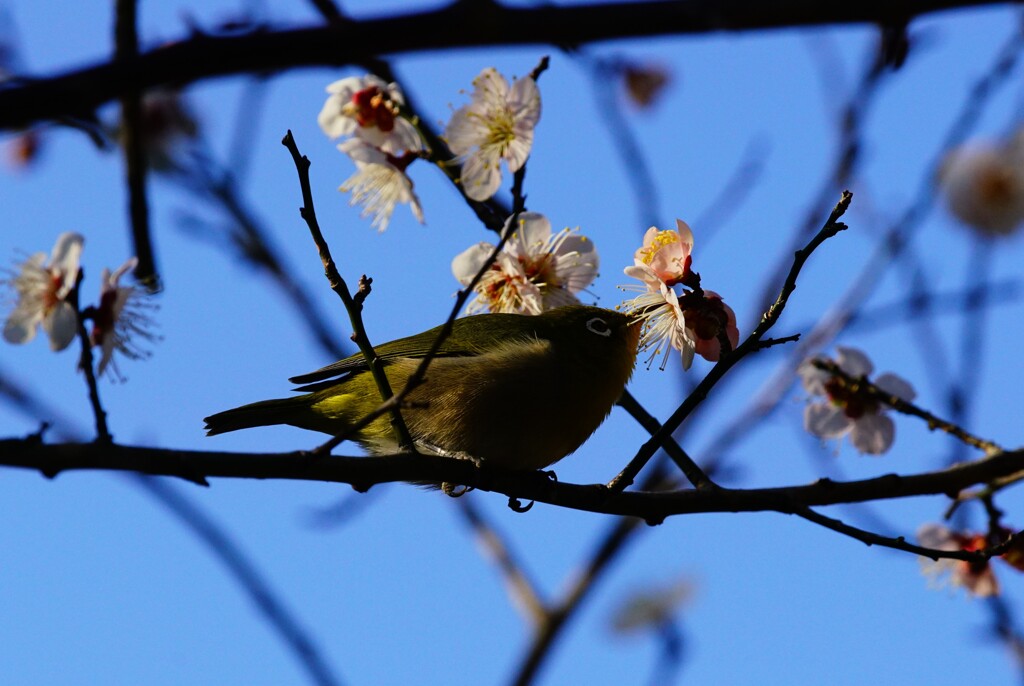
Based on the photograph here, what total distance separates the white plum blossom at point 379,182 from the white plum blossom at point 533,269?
0.30m

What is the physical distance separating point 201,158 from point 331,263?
323cm

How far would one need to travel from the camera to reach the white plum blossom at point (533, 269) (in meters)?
4.02

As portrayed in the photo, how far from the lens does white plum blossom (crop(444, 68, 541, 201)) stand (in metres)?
3.63

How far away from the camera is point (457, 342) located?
4.82m

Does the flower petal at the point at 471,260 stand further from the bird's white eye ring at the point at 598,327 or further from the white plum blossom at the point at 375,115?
the bird's white eye ring at the point at 598,327

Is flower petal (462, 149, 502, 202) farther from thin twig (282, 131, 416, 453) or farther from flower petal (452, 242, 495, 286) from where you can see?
thin twig (282, 131, 416, 453)

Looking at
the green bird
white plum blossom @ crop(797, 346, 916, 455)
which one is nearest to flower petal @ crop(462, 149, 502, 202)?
the green bird

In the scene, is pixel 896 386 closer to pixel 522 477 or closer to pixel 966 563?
pixel 966 563

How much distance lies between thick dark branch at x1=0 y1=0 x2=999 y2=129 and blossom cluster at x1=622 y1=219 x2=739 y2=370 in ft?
4.96

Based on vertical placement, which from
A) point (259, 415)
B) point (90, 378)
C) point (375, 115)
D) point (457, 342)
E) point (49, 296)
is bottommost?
point (90, 378)

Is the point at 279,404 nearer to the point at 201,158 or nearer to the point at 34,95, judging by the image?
the point at 201,158

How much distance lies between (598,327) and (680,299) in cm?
126

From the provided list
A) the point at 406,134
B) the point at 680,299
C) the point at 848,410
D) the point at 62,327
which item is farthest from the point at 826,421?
the point at 62,327

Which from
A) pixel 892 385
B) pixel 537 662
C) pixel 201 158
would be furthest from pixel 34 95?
pixel 537 662
